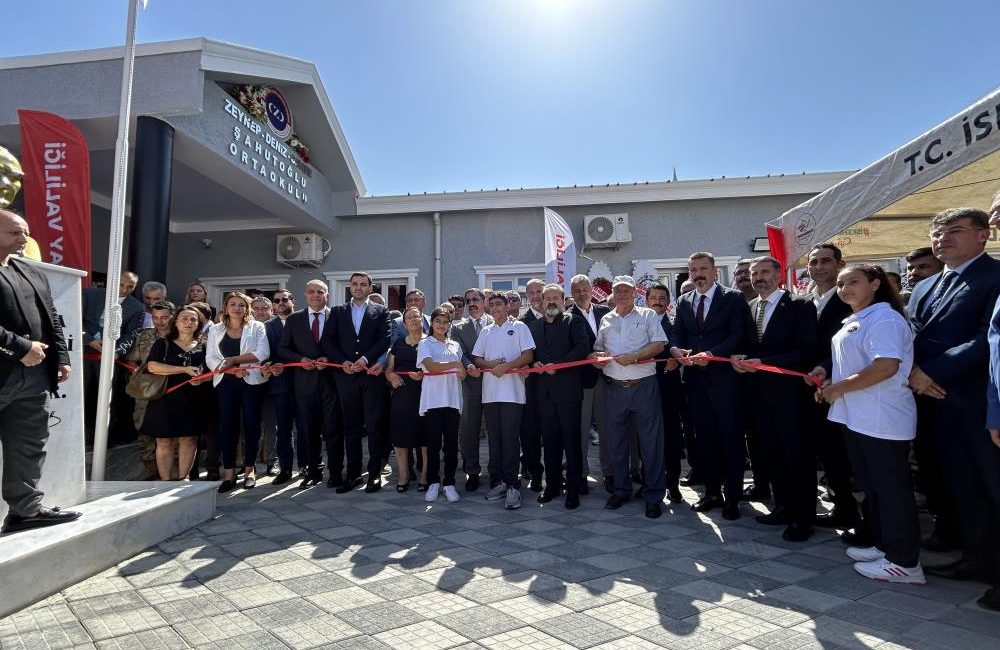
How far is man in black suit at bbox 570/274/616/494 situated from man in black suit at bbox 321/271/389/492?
2.11 meters

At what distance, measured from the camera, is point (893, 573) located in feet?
9.86

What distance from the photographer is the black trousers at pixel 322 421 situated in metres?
5.47

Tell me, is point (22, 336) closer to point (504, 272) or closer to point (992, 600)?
point (992, 600)

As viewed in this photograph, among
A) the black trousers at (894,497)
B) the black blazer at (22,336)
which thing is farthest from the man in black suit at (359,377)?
the black trousers at (894,497)

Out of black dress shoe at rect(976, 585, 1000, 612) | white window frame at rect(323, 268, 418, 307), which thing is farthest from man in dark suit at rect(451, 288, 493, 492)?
white window frame at rect(323, 268, 418, 307)

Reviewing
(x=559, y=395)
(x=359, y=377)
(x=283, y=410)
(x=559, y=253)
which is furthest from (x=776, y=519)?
(x=559, y=253)

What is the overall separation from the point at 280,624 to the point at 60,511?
1.96 meters

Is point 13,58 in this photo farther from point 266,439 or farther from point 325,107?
point 266,439

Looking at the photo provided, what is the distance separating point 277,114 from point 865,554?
36.4 feet

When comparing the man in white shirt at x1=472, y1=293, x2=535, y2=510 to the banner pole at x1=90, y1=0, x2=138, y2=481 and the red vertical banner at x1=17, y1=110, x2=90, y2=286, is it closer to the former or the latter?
the banner pole at x1=90, y1=0, x2=138, y2=481

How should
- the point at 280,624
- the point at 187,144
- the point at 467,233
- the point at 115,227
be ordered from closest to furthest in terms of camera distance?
the point at 280,624, the point at 115,227, the point at 187,144, the point at 467,233

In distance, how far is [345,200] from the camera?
39.1 ft

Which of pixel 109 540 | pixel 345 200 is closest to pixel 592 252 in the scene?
pixel 345 200

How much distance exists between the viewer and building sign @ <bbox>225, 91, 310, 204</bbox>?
28.1ft
